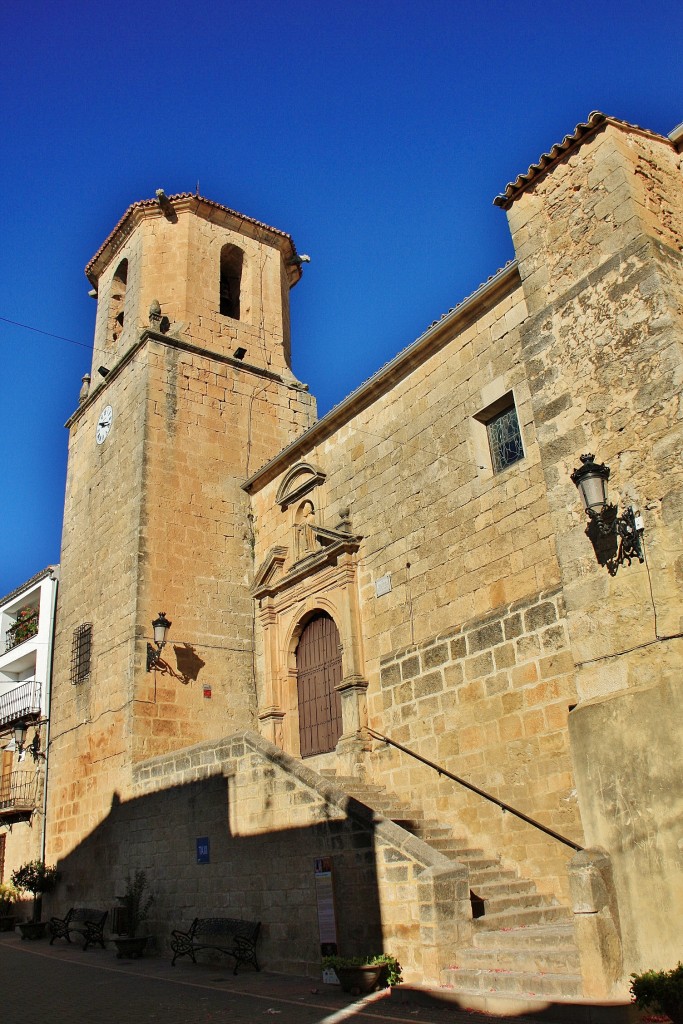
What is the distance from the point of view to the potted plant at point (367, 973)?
6734mm

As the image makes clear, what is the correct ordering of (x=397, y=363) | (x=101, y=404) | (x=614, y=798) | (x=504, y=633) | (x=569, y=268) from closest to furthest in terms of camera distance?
(x=614, y=798)
(x=569, y=268)
(x=504, y=633)
(x=397, y=363)
(x=101, y=404)

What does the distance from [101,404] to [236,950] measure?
10.1m

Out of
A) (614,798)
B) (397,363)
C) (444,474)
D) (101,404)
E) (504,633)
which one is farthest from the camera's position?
(101,404)

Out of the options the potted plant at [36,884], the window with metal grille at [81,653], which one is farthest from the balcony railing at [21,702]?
the potted plant at [36,884]

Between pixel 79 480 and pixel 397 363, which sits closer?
pixel 397 363

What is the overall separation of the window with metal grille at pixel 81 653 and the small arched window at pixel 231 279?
21.8 feet

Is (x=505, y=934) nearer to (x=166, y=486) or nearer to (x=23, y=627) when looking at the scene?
(x=166, y=486)

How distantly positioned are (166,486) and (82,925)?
21.3 feet

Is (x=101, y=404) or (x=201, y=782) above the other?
(x=101, y=404)

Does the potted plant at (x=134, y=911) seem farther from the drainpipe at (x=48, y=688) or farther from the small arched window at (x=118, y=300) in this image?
the small arched window at (x=118, y=300)

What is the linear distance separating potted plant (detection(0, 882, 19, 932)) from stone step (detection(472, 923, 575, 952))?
10.9m

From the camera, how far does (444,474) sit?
977cm

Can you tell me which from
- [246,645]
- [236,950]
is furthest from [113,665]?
[236,950]

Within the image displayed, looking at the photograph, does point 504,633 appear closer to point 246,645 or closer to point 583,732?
point 583,732
